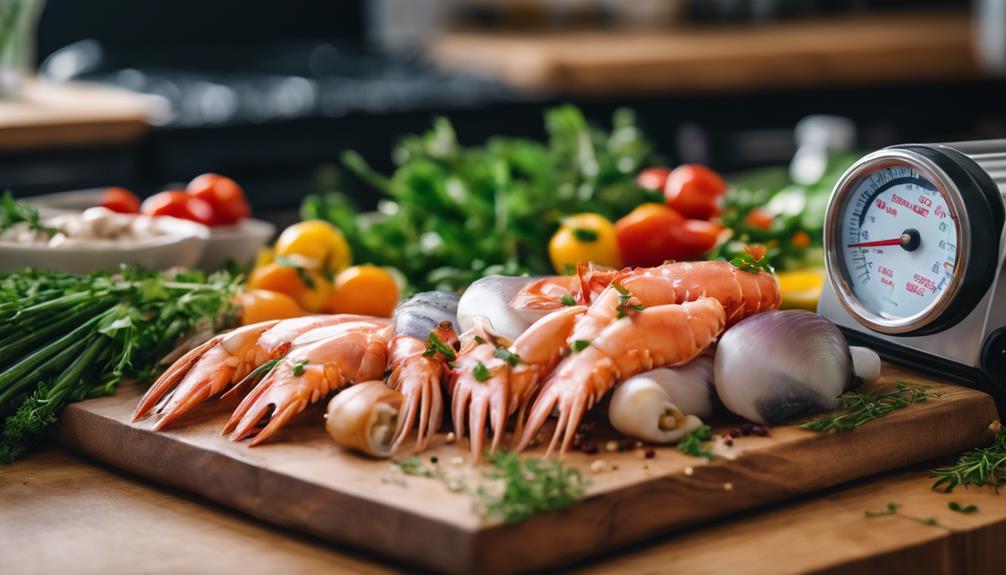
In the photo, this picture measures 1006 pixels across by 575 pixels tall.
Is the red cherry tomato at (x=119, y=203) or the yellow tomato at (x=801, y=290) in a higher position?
the red cherry tomato at (x=119, y=203)

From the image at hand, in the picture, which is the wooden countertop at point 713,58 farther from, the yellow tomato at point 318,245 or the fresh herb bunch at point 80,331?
the fresh herb bunch at point 80,331

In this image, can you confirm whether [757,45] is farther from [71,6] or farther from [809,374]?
[809,374]

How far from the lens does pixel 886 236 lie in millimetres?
1509

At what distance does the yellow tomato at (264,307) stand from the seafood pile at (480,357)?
0.64 feet

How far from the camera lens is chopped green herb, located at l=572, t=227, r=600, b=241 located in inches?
80.7

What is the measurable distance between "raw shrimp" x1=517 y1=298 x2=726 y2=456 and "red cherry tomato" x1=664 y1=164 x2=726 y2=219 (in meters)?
0.97

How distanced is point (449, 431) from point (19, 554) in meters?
0.47

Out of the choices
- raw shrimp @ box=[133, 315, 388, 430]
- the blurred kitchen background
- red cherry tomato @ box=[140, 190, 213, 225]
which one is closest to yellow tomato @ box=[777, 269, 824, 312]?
raw shrimp @ box=[133, 315, 388, 430]

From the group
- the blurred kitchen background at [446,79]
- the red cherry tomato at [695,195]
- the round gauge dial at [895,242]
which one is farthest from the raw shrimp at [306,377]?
the blurred kitchen background at [446,79]

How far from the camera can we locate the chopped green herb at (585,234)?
2049 mm

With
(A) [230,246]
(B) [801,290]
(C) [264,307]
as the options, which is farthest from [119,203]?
(B) [801,290]

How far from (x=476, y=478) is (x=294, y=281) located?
2.73 ft

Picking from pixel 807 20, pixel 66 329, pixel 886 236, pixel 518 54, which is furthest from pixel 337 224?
pixel 807 20

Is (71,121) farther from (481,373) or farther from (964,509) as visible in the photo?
(964,509)
